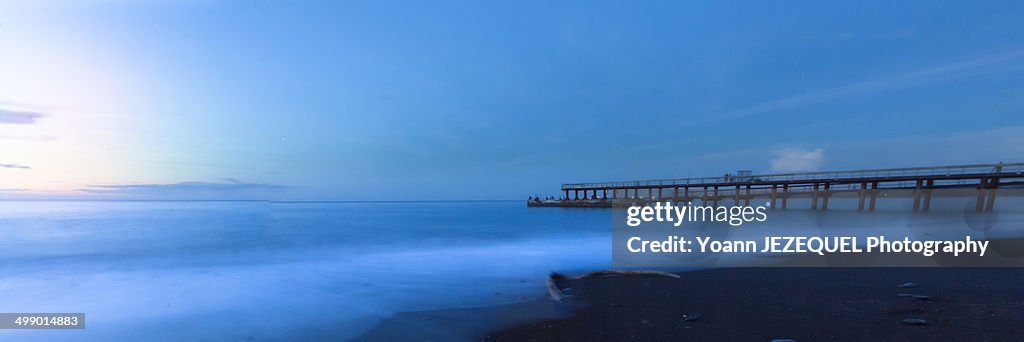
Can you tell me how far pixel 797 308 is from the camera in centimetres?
596

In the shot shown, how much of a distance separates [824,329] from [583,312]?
105 inches

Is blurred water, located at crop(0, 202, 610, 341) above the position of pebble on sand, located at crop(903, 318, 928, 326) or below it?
below

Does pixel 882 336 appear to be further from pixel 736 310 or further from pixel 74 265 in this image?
pixel 74 265

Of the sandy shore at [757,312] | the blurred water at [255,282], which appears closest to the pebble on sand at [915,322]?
the sandy shore at [757,312]

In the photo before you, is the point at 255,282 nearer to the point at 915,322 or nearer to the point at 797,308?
the point at 797,308

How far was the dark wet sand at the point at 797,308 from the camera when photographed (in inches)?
191

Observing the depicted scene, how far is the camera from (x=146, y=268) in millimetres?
13266

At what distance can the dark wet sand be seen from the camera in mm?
4840

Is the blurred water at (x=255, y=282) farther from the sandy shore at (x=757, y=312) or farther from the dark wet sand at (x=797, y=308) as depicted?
the dark wet sand at (x=797, y=308)

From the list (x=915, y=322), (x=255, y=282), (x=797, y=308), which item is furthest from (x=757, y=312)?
(x=255, y=282)

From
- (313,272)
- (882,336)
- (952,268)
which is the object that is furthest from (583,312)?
(313,272)

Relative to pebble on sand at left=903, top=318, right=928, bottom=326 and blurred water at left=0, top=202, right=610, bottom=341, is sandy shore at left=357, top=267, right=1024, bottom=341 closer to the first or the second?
pebble on sand at left=903, top=318, right=928, bottom=326

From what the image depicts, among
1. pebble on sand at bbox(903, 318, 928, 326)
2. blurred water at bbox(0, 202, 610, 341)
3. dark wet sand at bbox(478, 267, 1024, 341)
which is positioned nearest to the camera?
dark wet sand at bbox(478, 267, 1024, 341)

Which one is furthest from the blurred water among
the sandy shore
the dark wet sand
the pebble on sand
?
the pebble on sand
